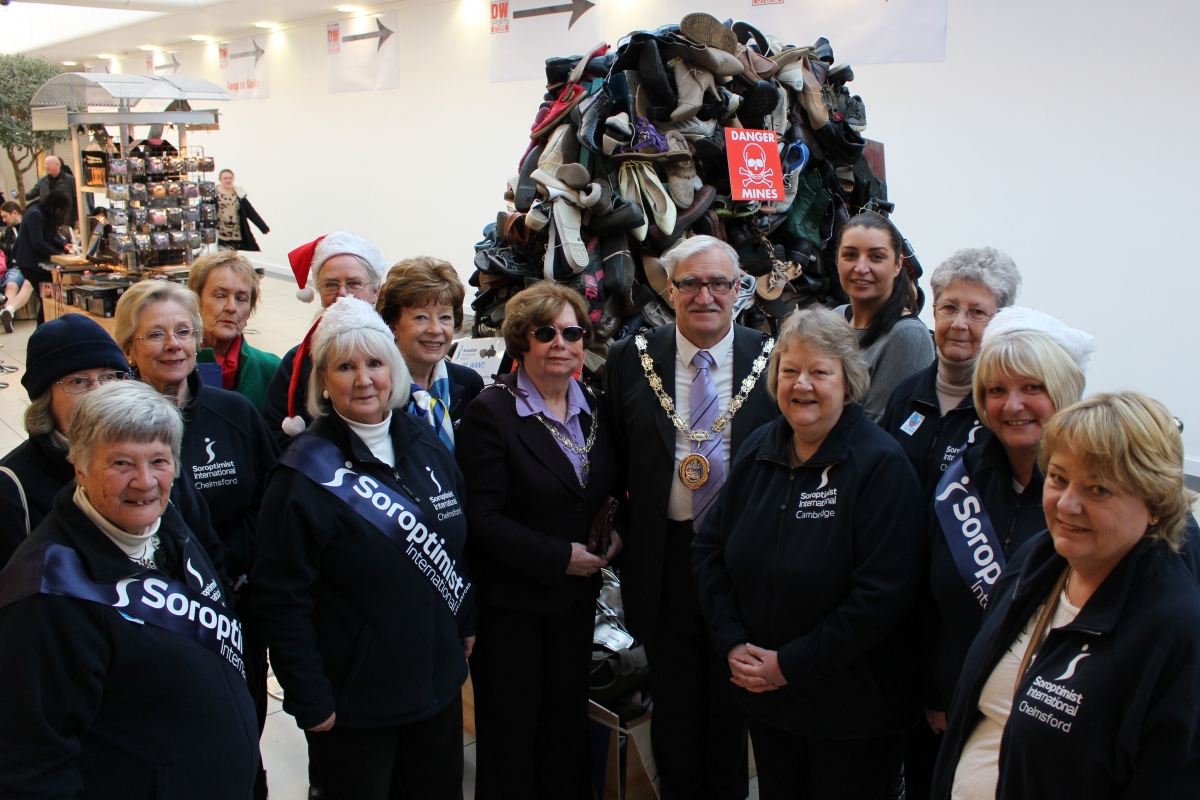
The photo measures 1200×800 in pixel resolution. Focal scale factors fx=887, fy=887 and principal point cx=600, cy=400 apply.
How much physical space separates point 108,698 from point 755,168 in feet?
9.56

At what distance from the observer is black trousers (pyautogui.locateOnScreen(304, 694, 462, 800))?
80.7 inches

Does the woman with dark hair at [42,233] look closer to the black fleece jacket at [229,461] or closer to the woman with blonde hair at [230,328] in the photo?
the woman with blonde hair at [230,328]

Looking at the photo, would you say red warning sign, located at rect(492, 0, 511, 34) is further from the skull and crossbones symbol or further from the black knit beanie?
the black knit beanie

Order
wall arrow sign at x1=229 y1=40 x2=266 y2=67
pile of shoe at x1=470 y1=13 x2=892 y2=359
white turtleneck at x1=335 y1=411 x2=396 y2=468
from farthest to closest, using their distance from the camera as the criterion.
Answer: wall arrow sign at x1=229 y1=40 x2=266 y2=67 → pile of shoe at x1=470 y1=13 x2=892 y2=359 → white turtleneck at x1=335 y1=411 x2=396 y2=468

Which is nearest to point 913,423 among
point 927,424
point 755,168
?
point 927,424

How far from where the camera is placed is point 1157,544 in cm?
132

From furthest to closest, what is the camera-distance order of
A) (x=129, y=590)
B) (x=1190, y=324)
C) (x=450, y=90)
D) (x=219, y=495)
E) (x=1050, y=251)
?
(x=450, y=90) → (x=1050, y=251) → (x=1190, y=324) → (x=219, y=495) → (x=129, y=590)

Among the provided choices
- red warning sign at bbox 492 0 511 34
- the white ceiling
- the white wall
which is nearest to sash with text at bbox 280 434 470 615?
the white wall

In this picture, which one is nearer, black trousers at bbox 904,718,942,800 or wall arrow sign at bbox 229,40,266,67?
black trousers at bbox 904,718,942,800

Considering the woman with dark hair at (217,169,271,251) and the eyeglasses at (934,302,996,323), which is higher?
the woman with dark hair at (217,169,271,251)

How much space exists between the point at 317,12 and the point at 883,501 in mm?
12487

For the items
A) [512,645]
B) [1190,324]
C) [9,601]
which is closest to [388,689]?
[512,645]

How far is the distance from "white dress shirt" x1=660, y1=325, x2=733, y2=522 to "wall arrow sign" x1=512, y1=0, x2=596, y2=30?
23.1ft

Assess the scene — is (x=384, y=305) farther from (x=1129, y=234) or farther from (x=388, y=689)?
(x=1129, y=234)
